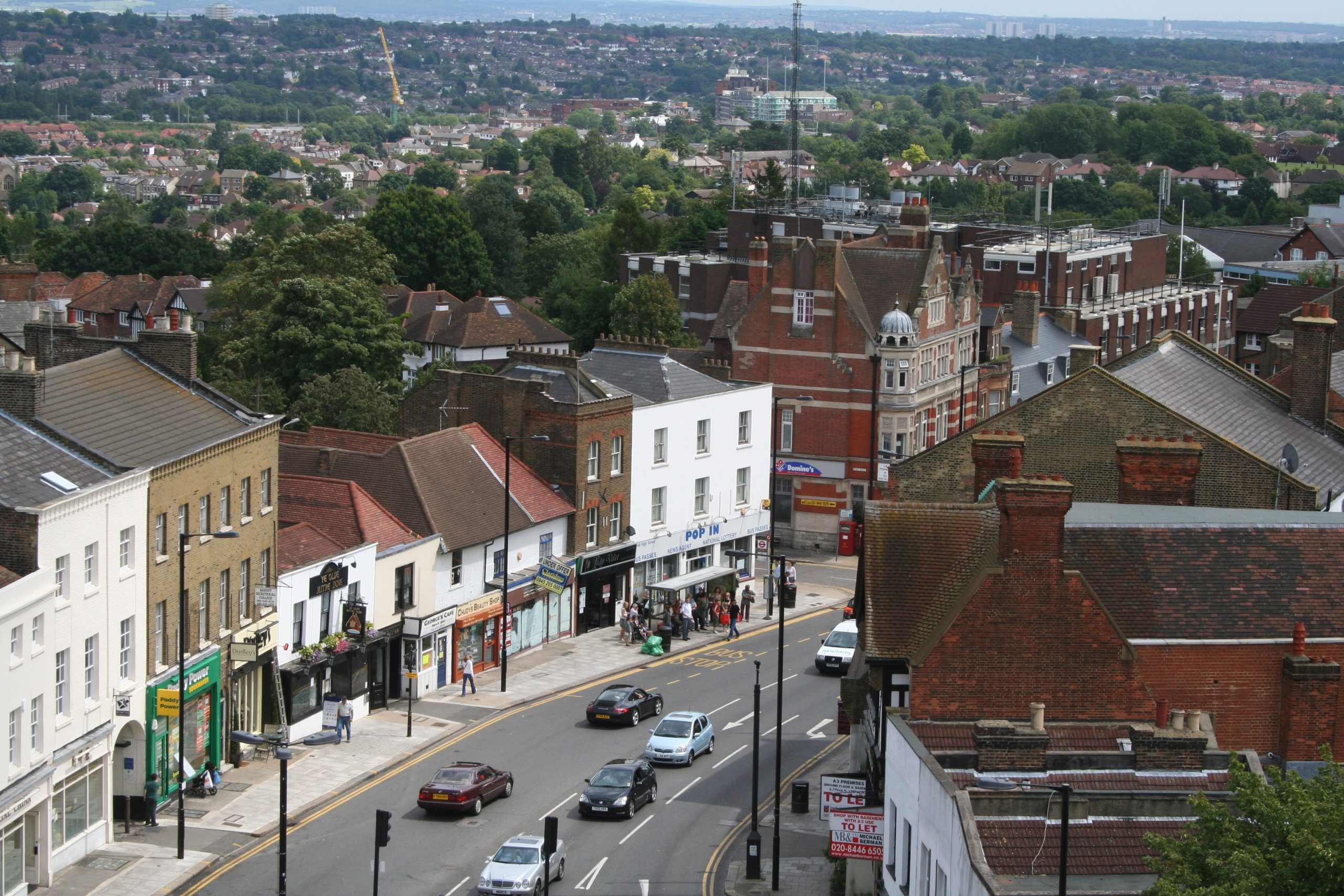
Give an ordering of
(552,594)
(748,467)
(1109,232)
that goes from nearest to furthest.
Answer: (552,594) < (748,467) < (1109,232)

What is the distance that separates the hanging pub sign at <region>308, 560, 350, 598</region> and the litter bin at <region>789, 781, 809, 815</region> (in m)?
14.7

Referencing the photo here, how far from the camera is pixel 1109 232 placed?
429 ft

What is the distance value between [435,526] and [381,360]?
35.9 m

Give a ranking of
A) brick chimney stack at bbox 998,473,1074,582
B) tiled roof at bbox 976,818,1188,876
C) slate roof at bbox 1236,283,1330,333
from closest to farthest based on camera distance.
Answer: tiled roof at bbox 976,818,1188,876 < brick chimney stack at bbox 998,473,1074,582 < slate roof at bbox 1236,283,1330,333

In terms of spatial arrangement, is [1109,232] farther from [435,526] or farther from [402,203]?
[435,526]

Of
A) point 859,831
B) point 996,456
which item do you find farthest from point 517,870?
point 996,456

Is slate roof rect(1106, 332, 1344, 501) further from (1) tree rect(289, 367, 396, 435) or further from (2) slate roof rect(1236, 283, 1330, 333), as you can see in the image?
(2) slate roof rect(1236, 283, 1330, 333)

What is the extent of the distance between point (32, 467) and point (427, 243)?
108m

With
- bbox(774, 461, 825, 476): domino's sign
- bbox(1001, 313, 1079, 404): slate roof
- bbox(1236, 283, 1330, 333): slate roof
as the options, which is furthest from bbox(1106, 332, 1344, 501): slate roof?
bbox(1236, 283, 1330, 333): slate roof

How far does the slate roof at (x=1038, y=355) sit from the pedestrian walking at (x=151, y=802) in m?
56.7

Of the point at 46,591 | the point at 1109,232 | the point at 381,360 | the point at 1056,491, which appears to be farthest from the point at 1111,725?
the point at 1109,232

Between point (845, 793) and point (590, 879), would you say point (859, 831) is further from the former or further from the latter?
point (590, 879)

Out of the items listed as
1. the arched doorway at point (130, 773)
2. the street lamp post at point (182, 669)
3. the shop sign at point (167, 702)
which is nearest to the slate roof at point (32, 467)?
the street lamp post at point (182, 669)

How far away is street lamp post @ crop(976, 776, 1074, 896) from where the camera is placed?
26625mm
